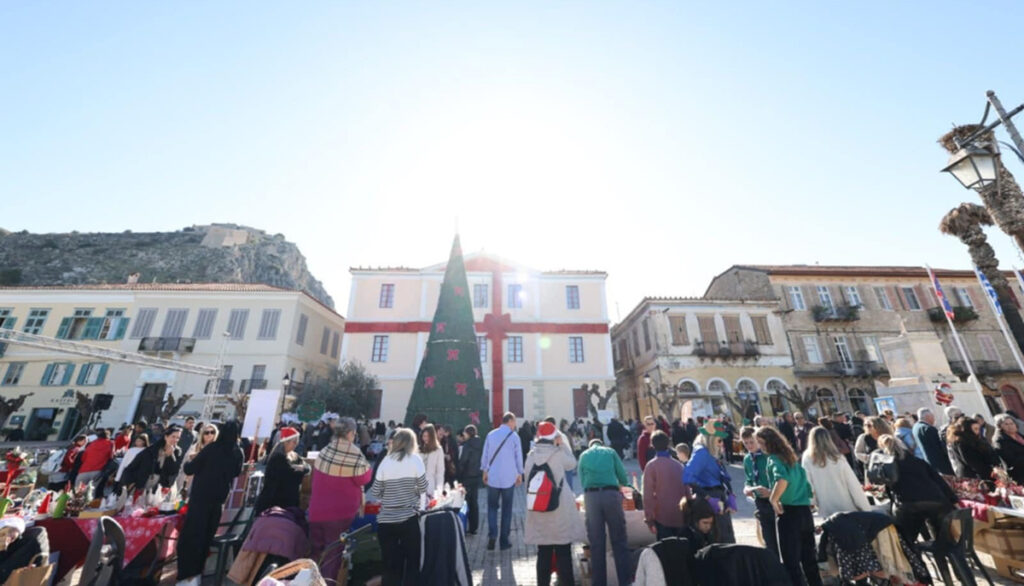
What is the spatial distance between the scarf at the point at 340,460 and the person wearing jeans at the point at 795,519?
4.09 metres

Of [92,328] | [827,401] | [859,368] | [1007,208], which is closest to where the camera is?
[1007,208]

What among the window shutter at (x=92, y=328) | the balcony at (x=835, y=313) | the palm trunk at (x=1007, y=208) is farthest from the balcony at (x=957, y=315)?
the window shutter at (x=92, y=328)

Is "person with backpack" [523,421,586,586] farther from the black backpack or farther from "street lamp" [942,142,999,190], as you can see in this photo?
"street lamp" [942,142,999,190]

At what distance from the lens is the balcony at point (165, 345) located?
2133 cm

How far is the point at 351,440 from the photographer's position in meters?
4.08

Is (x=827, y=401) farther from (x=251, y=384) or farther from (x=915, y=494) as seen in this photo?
(x=251, y=384)

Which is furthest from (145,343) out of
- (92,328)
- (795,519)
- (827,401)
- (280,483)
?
(827,401)

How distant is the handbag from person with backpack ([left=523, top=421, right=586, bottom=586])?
13.4 ft

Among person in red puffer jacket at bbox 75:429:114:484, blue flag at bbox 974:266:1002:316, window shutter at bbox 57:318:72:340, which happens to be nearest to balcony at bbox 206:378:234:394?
window shutter at bbox 57:318:72:340

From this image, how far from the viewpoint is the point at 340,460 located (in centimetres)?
399

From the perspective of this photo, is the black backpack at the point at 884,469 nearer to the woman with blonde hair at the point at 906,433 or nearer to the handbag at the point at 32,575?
the woman with blonde hair at the point at 906,433

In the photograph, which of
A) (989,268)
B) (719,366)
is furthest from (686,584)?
(719,366)

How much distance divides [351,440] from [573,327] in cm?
1985

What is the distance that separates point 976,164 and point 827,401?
23040 mm
